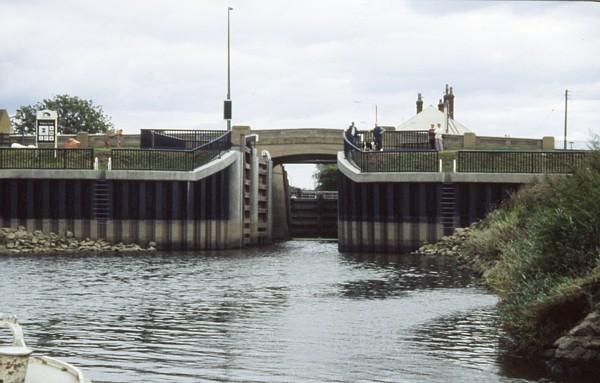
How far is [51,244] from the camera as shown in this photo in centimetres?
5488

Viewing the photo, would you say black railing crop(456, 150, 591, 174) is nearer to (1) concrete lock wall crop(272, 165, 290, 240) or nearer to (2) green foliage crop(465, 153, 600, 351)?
(1) concrete lock wall crop(272, 165, 290, 240)

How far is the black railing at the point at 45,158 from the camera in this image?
58162mm

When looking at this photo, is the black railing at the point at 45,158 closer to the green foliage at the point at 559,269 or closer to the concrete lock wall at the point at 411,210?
the concrete lock wall at the point at 411,210

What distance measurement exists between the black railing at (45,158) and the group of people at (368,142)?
1519cm

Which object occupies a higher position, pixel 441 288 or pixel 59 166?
pixel 59 166

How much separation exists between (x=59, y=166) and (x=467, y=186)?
21890mm

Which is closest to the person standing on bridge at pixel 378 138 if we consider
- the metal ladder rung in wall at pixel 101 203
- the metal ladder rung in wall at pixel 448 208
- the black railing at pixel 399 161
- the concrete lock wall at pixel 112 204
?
the black railing at pixel 399 161

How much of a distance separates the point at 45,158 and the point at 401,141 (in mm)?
21147

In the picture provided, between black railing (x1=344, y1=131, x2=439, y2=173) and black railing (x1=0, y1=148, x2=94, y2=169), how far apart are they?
1488 cm

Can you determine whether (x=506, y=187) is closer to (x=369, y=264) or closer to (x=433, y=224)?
(x=433, y=224)

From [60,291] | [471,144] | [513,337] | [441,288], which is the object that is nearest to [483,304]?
[441,288]

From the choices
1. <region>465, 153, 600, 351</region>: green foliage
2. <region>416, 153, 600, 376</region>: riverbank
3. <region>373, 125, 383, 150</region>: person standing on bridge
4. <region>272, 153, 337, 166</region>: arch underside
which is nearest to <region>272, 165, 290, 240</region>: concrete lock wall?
<region>272, 153, 337, 166</region>: arch underside

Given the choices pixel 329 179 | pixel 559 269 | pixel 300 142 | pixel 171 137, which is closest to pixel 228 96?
pixel 300 142

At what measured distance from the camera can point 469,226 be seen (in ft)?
182
